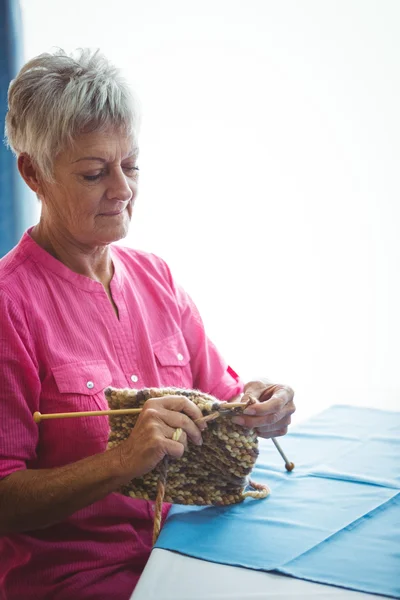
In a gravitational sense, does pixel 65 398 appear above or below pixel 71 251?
below

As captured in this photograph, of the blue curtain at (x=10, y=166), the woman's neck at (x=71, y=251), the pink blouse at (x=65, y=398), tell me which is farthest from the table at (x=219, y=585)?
the blue curtain at (x=10, y=166)

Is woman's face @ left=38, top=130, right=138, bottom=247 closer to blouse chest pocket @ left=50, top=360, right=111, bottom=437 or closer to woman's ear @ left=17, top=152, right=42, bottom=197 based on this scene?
woman's ear @ left=17, top=152, right=42, bottom=197

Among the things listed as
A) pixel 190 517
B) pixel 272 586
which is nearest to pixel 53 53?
pixel 190 517

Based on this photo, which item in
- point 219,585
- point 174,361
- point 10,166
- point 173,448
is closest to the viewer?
point 219,585

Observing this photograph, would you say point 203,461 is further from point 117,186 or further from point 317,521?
point 117,186

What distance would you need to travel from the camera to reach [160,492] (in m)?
1.12

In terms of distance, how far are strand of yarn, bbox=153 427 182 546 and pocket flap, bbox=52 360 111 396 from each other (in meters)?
0.26

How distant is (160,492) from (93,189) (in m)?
0.63

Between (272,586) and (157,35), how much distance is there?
2436mm

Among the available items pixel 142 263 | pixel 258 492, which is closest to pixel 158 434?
pixel 258 492

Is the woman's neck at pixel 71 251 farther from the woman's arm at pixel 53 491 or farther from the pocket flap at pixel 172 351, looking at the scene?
the woman's arm at pixel 53 491

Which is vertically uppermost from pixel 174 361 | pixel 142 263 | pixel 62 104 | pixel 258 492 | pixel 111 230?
pixel 62 104

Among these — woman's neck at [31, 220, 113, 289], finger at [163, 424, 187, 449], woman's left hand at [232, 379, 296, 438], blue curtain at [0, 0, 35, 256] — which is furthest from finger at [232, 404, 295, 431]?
blue curtain at [0, 0, 35, 256]

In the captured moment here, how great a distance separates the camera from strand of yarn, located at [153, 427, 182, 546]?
1.11m
